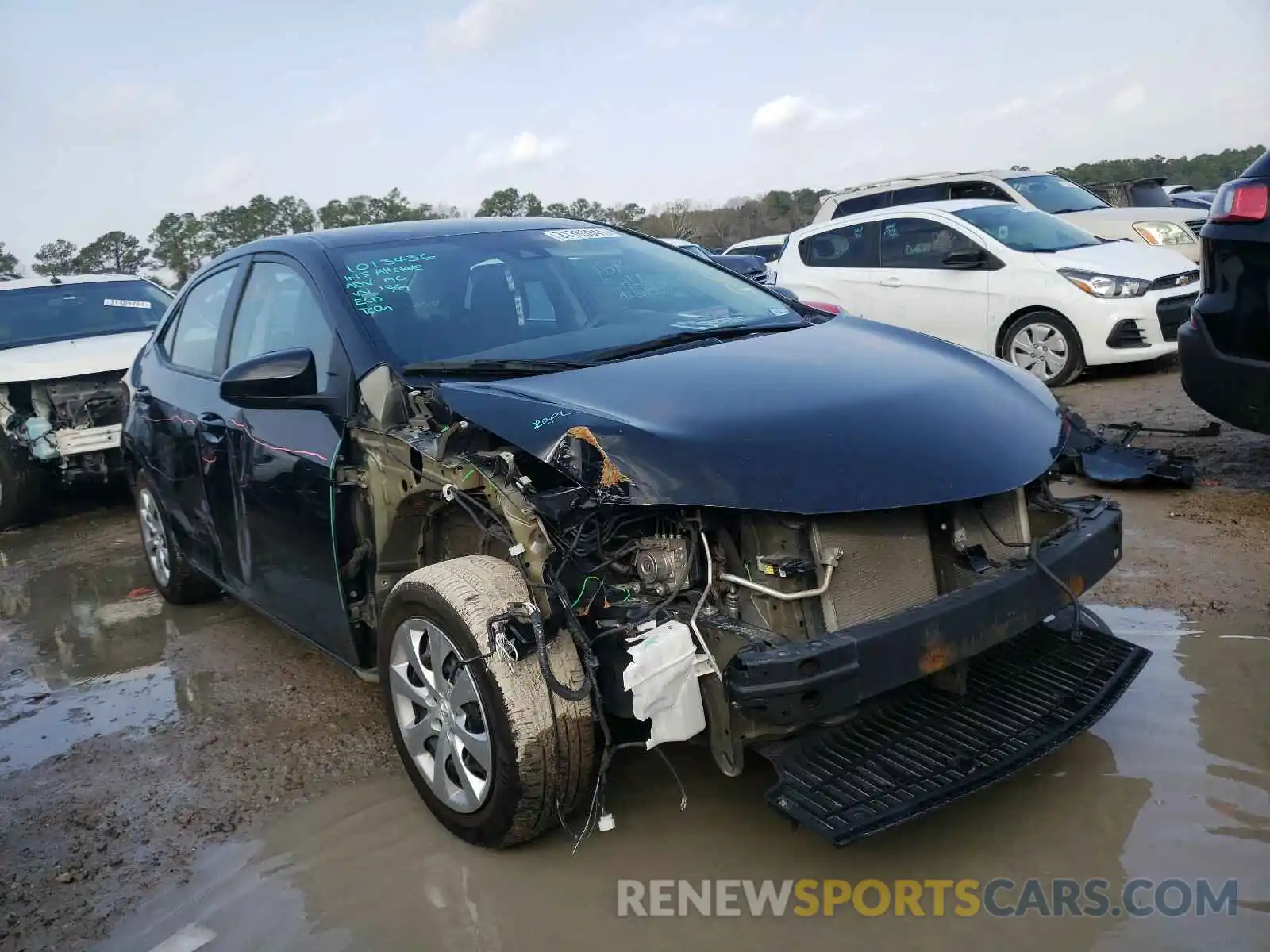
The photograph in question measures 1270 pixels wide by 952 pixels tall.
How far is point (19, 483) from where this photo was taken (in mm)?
7523

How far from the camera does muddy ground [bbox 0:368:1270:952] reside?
2486mm

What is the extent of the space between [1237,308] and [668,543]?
10.6 ft

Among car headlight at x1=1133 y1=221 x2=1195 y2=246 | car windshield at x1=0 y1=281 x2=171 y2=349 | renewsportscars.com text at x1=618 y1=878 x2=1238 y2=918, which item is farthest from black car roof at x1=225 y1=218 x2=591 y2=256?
car headlight at x1=1133 y1=221 x2=1195 y2=246

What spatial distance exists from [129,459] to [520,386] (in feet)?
11.6

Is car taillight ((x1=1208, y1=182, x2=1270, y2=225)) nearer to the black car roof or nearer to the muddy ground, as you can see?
the muddy ground

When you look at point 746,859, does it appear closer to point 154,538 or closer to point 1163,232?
point 154,538

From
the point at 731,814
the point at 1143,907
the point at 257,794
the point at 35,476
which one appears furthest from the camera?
the point at 35,476

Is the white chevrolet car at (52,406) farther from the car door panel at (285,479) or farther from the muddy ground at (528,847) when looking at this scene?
the car door panel at (285,479)

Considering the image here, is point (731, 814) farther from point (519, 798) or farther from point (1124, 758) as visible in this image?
point (1124, 758)

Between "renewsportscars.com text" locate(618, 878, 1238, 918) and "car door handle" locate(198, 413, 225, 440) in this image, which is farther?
"car door handle" locate(198, 413, 225, 440)

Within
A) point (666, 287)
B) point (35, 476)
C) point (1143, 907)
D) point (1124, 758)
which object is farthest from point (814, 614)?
point (35, 476)

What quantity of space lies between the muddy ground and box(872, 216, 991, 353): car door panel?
15.0ft

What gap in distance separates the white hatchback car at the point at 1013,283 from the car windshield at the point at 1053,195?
90.3 inches

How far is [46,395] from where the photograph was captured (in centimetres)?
766
